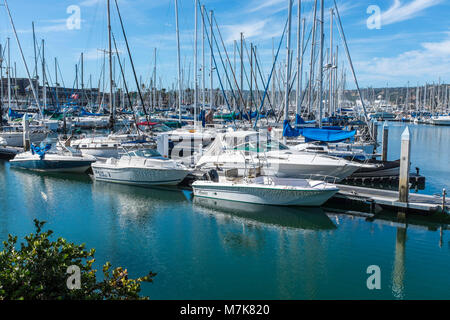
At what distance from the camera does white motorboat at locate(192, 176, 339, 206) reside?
58.7 ft

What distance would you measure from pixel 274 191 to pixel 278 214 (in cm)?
105

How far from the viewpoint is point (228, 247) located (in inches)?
Answer: 560

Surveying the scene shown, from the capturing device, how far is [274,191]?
717 inches

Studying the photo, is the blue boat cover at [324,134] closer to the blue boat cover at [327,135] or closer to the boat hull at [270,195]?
the blue boat cover at [327,135]

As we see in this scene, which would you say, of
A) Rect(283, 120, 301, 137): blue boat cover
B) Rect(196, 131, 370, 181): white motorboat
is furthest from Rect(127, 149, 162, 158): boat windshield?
Rect(283, 120, 301, 137): blue boat cover

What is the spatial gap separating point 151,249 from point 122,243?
47.5 inches

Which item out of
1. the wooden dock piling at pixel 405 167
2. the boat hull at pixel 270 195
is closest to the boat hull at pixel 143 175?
the boat hull at pixel 270 195

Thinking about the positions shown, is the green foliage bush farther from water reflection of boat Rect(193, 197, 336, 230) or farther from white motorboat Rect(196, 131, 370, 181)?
white motorboat Rect(196, 131, 370, 181)

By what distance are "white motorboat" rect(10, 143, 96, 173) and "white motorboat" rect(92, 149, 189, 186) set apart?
12.5 ft

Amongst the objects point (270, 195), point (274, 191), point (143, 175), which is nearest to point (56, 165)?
point (143, 175)

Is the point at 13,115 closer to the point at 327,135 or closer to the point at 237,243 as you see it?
the point at 327,135

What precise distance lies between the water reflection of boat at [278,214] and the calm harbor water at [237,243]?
0.04 metres

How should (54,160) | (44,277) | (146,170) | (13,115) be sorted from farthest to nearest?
(13,115) → (54,160) → (146,170) → (44,277)

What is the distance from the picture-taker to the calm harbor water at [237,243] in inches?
437
